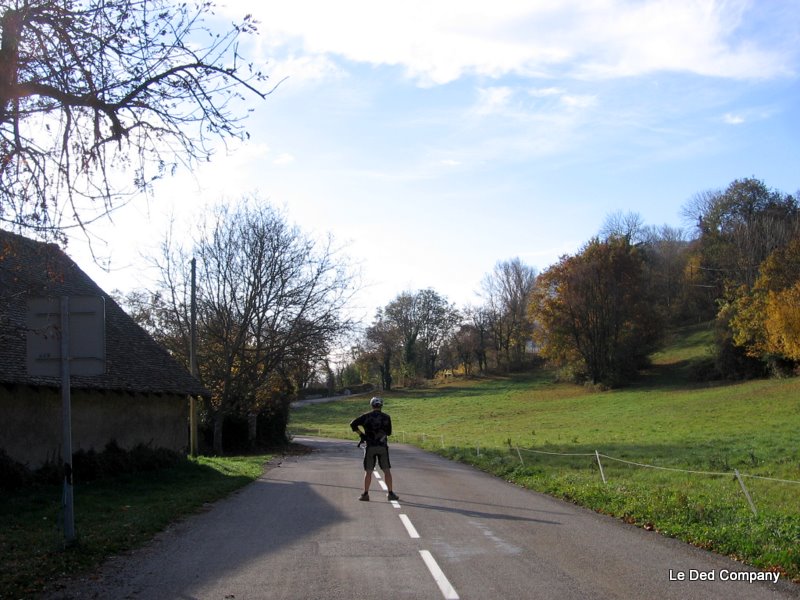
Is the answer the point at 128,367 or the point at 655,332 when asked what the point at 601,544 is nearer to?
the point at 128,367

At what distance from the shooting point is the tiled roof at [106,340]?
8.54 m

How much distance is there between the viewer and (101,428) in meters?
18.2

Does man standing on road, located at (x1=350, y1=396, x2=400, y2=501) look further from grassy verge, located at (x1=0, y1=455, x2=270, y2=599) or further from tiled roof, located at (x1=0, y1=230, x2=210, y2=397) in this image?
tiled roof, located at (x1=0, y1=230, x2=210, y2=397)

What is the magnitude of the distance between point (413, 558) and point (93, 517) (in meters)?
6.40

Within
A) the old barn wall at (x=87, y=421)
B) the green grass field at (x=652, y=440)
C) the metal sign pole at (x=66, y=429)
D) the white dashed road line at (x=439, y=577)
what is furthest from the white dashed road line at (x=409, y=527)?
the old barn wall at (x=87, y=421)

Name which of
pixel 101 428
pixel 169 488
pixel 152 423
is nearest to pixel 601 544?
pixel 169 488

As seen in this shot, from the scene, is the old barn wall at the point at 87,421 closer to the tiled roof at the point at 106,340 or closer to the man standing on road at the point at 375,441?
the tiled roof at the point at 106,340

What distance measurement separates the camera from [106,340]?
1820 cm

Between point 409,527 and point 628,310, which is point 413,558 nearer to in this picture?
point 409,527

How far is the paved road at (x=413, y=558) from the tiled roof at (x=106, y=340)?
3.56 meters

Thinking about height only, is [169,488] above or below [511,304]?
below

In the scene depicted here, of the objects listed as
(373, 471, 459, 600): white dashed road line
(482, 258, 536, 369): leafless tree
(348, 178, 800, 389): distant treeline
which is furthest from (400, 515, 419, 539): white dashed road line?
(482, 258, 536, 369): leafless tree

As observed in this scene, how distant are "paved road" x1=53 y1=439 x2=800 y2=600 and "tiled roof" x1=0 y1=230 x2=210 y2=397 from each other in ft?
11.7

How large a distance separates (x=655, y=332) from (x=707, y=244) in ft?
59.5
